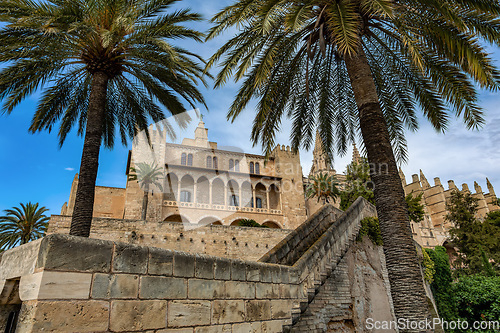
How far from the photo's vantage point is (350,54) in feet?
22.9

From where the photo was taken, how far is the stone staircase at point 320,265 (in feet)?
25.0

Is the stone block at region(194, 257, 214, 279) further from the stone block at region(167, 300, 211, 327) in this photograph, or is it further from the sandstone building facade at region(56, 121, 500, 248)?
the sandstone building facade at region(56, 121, 500, 248)

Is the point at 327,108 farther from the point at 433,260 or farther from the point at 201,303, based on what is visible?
the point at 433,260

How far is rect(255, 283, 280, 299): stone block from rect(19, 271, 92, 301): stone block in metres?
2.83

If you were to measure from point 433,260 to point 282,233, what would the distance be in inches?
416

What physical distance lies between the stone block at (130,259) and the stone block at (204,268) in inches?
31.0

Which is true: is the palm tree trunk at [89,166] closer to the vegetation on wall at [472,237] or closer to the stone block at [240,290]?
the stone block at [240,290]

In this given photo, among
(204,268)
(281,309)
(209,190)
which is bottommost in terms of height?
(281,309)

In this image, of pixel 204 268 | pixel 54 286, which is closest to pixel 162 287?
pixel 204 268

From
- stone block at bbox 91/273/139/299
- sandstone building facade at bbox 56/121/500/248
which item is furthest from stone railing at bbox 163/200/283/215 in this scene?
stone block at bbox 91/273/139/299

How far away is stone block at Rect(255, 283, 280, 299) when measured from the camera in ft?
17.3

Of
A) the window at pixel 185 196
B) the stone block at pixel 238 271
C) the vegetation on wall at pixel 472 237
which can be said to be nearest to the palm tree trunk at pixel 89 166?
the stone block at pixel 238 271

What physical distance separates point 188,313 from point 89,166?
5990 millimetres

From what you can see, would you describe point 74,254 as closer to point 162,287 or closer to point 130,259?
point 130,259
